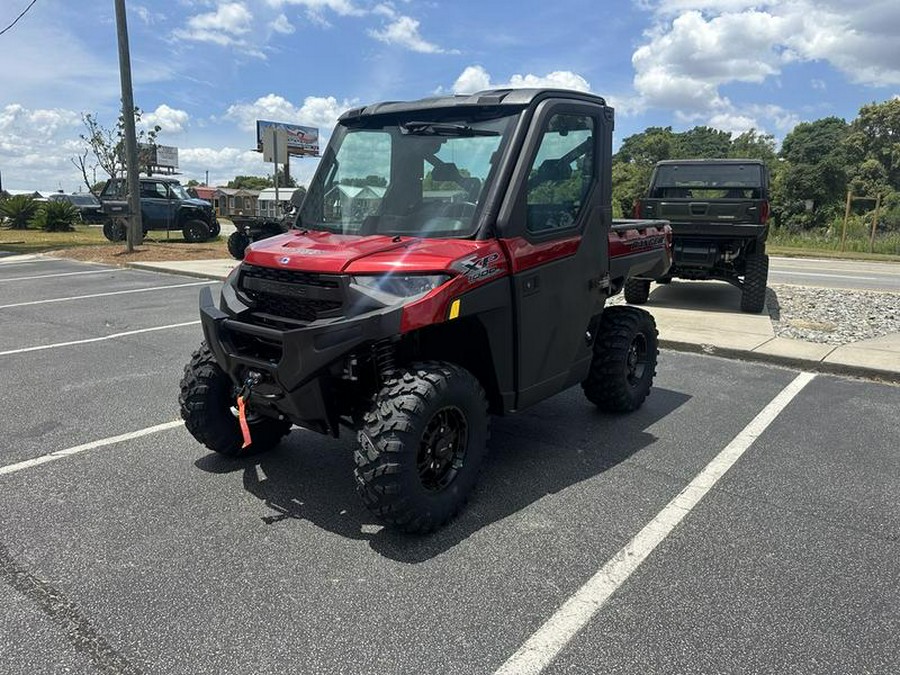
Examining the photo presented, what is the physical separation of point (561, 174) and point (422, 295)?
1.41 m

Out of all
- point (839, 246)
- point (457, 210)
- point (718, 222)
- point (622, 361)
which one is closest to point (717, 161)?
point (718, 222)

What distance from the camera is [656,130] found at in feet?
343

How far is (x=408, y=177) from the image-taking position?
3.84 meters

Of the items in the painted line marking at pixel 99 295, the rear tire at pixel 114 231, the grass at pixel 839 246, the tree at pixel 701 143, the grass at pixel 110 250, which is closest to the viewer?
the painted line marking at pixel 99 295

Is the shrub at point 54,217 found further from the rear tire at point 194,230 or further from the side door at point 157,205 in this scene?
the rear tire at point 194,230

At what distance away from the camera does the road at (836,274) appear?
1372 centimetres

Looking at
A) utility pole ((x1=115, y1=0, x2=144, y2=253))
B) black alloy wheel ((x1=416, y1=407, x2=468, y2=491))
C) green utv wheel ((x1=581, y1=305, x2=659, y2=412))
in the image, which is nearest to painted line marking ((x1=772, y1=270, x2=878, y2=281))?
green utv wheel ((x1=581, y1=305, x2=659, y2=412))

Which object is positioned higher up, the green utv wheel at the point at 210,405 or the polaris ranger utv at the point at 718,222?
the polaris ranger utv at the point at 718,222

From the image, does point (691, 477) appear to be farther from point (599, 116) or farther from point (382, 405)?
point (599, 116)

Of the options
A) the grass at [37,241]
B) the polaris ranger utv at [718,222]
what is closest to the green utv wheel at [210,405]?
the polaris ranger utv at [718,222]

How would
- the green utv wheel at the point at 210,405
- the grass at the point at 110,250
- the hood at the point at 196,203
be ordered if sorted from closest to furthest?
the green utv wheel at the point at 210,405 → the grass at the point at 110,250 → the hood at the point at 196,203

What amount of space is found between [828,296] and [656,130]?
102 metres

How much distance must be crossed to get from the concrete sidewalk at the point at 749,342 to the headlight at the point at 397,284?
5040mm

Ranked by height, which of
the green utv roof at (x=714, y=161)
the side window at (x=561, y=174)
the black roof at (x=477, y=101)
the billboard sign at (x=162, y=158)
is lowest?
the side window at (x=561, y=174)
